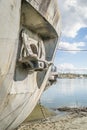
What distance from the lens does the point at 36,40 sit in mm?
6953

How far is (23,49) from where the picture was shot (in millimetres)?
5828

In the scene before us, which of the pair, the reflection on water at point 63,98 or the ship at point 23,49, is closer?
the ship at point 23,49

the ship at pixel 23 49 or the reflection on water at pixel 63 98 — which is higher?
the ship at pixel 23 49

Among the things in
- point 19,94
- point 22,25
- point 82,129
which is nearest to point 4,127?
point 19,94

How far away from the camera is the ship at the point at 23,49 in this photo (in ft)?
15.4

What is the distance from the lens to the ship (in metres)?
4.69

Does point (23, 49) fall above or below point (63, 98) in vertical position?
above

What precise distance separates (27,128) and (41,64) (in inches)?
330

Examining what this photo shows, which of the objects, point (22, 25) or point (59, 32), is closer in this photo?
point (22, 25)

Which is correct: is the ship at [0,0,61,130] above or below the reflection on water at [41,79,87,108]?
above

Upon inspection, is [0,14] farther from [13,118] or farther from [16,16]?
[13,118]

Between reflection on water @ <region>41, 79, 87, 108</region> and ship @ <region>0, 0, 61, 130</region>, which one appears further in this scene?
reflection on water @ <region>41, 79, 87, 108</region>

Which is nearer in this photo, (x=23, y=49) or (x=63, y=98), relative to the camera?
(x=23, y=49)

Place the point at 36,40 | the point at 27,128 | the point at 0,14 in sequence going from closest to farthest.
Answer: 1. the point at 0,14
2. the point at 36,40
3. the point at 27,128
